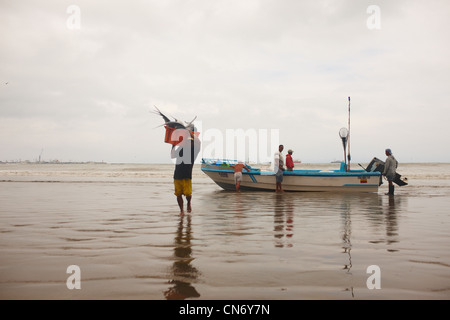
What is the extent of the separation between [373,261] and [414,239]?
1919 millimetres

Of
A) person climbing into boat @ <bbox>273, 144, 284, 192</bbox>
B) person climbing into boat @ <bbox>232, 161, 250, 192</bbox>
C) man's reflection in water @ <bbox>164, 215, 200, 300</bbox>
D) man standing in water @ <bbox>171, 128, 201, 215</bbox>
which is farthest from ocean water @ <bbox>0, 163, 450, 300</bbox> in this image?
person climbing into boat @ <bbox>232, 161, 250, 192</bbox>

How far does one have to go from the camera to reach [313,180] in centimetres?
Answer: 1775

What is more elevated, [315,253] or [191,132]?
[191,132]

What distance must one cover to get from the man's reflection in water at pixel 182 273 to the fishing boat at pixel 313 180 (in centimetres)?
1271

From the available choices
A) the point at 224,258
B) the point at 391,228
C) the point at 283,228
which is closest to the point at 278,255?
the point at 224,258

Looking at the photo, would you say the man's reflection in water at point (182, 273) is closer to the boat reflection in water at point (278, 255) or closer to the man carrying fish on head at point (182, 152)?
the boat reflection in water at point (278, 255)

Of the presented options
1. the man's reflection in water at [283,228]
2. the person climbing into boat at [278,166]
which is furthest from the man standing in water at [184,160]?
the person climbing into boat at [278,166]

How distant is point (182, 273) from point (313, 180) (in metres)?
14.9

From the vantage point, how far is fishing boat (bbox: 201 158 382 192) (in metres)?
17.3

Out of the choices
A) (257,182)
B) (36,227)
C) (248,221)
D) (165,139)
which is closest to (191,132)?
(165,139)

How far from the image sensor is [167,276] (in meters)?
3.57

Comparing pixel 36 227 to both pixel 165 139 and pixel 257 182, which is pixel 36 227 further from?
pixel 257 182

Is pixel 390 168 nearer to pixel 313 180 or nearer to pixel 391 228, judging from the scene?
pixel 313 180
